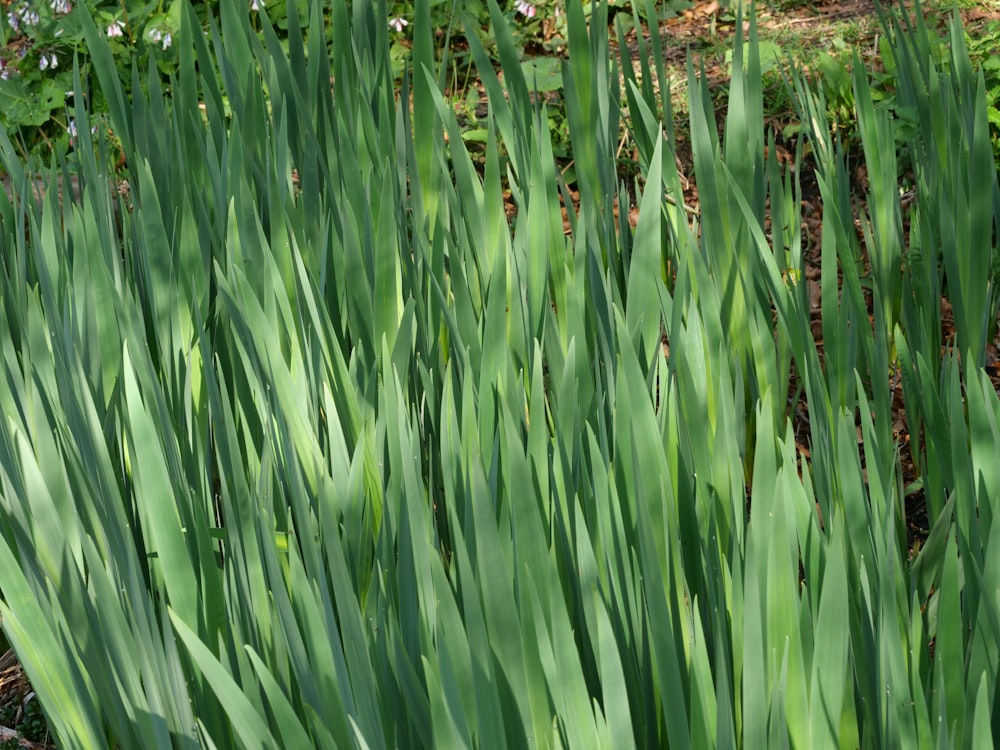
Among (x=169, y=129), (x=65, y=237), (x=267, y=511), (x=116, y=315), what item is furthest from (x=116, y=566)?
(x=169, y=129)

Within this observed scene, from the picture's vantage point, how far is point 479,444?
3.21 feet

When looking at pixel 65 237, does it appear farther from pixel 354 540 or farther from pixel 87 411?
pixel 354 540

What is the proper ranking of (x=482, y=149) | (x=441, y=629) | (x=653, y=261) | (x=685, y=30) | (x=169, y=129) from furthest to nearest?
1. (x=685, y=30)
2. (x=482, y=149)
3. (x=169, y=129)
4. (x=653, y=261)
5. (x=441, y=629)

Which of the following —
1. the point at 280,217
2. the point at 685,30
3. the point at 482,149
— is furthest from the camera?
the point at 685,30

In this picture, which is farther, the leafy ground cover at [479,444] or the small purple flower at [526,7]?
the small purple flower at [526,7]

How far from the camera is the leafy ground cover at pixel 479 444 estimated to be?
745mm

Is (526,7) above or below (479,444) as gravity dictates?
above

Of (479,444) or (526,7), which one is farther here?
(526,7)

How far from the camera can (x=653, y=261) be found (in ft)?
3.83

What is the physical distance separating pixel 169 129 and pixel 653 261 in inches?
30.7

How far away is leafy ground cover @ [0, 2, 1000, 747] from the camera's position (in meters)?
0.74

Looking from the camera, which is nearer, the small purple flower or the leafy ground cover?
the leafy ground cover

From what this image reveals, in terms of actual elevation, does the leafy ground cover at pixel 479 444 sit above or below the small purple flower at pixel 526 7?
below

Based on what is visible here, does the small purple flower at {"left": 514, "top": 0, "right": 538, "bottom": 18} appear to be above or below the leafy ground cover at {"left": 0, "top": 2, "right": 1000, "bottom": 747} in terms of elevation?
above
